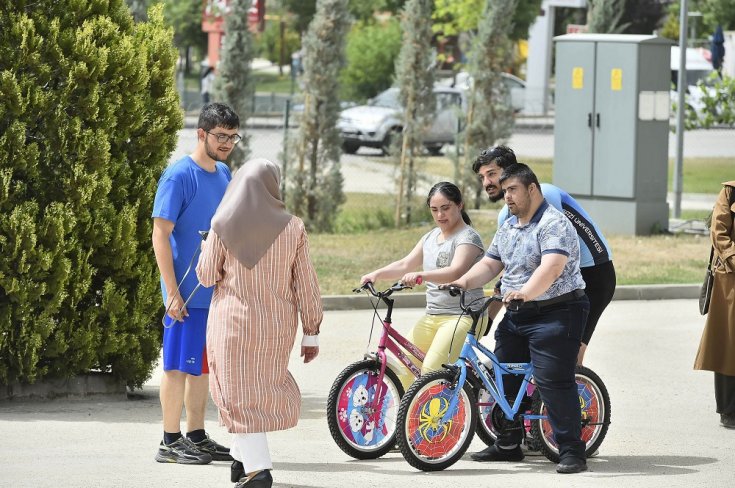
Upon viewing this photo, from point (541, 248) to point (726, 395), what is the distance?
2.18 metres

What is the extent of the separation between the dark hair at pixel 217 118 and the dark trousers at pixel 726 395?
3.45 metres

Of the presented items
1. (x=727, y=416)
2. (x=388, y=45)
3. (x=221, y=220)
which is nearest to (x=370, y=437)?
(x=221, y=220)

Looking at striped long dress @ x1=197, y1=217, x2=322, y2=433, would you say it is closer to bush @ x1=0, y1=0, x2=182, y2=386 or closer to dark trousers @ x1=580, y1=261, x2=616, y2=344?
dark trousers @ x1=580, y1=261, x2=616, y2=344

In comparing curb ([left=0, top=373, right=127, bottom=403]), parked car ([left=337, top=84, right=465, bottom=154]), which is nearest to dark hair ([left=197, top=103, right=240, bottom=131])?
curb ([left=0, top=373, right=127, bottom=403])

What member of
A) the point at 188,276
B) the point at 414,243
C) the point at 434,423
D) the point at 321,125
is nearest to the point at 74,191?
the point at 188,276

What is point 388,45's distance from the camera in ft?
161

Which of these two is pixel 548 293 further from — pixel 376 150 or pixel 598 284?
pixel 376 150

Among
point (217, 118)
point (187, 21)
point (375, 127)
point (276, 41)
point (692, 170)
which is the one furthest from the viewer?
point (276, 41)

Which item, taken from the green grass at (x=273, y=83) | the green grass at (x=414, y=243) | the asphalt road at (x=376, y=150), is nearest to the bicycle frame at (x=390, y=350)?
the green grass at (x=414, y=243)

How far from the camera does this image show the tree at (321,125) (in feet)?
63.3

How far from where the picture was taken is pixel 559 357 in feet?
24.6

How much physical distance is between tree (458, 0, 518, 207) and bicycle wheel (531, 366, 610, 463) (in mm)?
13155

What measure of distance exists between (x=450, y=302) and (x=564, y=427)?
1002mm

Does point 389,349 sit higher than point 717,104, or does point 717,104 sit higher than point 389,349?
point 717,104
